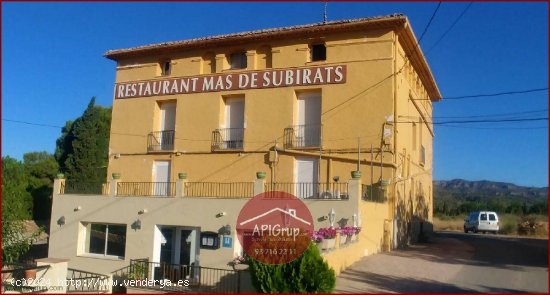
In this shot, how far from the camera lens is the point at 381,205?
17.3m

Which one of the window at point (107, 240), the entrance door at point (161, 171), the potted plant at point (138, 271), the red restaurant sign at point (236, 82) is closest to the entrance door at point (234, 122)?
the red restaurant sign at point (236, 82)

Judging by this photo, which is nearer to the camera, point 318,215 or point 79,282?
point 79,282

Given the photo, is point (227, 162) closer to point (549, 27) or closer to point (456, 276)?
point (456, 276)

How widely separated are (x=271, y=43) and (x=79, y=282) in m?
11.6

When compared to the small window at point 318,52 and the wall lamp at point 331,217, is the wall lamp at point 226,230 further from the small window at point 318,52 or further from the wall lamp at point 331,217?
the small window at point 318,52

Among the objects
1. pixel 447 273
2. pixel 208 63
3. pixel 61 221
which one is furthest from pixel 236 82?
pixel 447 273

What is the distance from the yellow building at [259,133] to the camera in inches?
675

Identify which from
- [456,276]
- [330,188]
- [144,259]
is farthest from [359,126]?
[144,259]

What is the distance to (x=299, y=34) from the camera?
19766 millimetres

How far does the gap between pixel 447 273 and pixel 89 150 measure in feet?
81.1

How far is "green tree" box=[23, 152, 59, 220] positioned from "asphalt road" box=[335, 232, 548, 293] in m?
26.0

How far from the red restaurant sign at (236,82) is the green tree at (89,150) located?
326 inches

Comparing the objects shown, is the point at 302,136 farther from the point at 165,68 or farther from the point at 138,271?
the point at 138,271

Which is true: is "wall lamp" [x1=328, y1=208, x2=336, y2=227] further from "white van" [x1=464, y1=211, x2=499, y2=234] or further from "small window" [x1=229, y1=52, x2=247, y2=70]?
"white van" [x1=464, y1=211, x2=499, y2=234]
